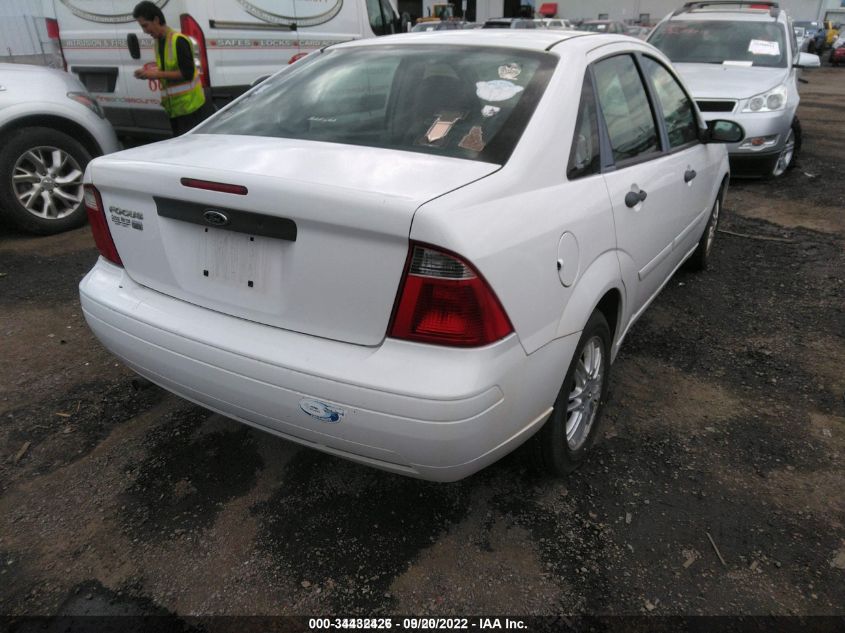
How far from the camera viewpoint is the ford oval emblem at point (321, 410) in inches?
72.6

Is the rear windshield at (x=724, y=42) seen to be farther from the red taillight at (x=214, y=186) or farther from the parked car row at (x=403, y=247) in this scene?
the red taillight at (x=214, y=186)

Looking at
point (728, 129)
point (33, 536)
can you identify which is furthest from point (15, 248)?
point (728, 129)

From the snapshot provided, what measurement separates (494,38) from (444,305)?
147cm

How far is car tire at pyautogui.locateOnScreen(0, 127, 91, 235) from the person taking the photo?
16.4 ft

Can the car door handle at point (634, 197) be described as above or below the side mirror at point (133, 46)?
below

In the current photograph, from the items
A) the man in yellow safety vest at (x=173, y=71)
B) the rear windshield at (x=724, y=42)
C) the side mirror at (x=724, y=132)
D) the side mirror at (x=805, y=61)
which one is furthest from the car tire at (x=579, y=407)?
the side mirror at (x=805, y=61)

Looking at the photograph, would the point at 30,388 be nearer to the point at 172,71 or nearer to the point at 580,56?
the point at 580,56

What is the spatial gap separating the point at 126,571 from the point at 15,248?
395 cm

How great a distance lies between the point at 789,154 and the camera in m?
7.65

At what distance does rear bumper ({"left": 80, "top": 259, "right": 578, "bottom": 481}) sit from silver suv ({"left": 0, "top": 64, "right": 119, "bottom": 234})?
3677 millimetres

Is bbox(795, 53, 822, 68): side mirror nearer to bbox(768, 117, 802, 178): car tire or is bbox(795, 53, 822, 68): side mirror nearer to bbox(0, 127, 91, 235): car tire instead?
bbox(768, 117, 802, 178): car tire

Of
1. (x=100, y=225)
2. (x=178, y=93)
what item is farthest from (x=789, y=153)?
(x=100, y=225)

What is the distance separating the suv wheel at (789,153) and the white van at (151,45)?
18.6 ft

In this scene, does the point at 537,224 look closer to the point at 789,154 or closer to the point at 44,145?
the point at 44,145
